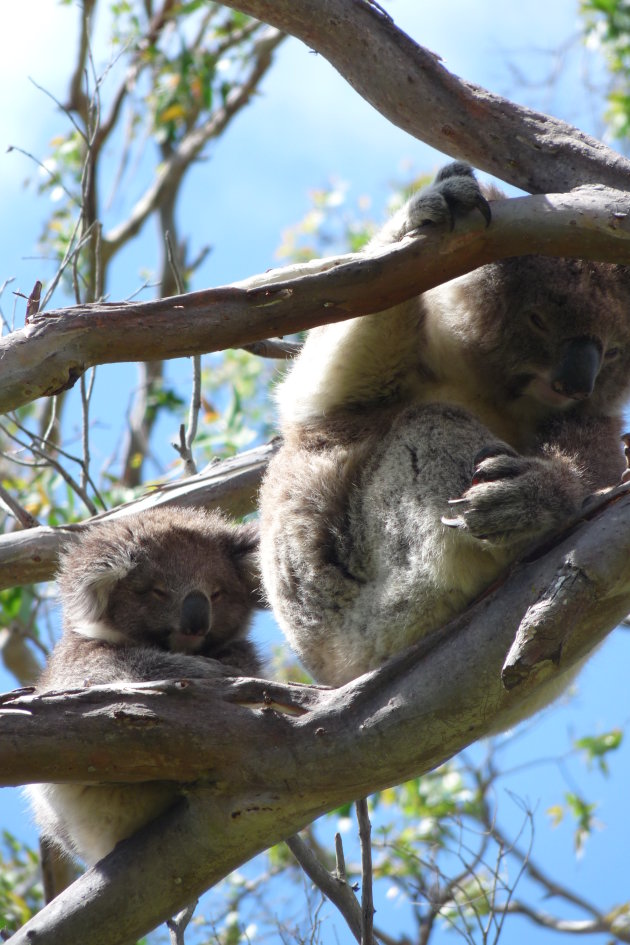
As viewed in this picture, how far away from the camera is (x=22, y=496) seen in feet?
21.6

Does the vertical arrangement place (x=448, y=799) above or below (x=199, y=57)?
below

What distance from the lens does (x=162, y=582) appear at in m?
3.32

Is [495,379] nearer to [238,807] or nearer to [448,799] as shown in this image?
[238,807]

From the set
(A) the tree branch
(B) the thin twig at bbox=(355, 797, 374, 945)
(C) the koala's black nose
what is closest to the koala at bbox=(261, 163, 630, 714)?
(C) the koala's black nose

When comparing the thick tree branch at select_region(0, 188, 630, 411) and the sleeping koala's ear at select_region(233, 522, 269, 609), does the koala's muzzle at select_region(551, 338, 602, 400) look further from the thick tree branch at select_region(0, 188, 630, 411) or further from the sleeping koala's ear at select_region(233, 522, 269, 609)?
the sleeping koala's ear at select_region(233, 522, 269, 609)

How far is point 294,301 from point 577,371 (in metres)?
0.92

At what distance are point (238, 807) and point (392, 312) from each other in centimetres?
134

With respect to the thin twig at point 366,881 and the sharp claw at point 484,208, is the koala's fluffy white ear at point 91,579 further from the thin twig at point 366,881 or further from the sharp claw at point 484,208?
the sharp claw at point 484,208

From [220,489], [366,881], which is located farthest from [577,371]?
[220,489]

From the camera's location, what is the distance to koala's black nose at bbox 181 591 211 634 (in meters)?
3.09

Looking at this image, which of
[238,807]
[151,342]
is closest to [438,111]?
[151,342]

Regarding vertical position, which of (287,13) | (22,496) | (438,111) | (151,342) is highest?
(22,496)

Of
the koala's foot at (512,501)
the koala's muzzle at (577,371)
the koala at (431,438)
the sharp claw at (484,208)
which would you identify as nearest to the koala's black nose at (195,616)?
the koala at (431,438)

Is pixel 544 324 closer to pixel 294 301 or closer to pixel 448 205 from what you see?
pixel 448 205
